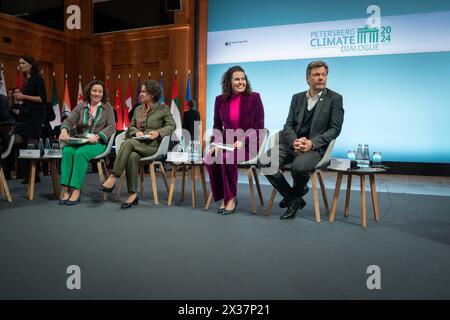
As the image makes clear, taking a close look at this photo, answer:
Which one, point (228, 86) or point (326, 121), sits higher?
point (228, 86)

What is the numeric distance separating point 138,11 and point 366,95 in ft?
17.2

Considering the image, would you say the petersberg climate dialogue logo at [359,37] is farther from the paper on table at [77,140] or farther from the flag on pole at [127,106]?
the paper on table at [77,140]

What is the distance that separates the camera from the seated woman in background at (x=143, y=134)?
3580 millimetres

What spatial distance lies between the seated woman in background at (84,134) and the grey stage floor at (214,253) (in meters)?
0.25

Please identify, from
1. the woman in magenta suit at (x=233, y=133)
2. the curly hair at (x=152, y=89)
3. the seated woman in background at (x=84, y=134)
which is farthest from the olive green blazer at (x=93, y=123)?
the woman in magenta suit at (x=233, y=133)

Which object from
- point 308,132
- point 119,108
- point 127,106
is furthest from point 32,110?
point 119,108

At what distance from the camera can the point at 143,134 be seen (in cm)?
→ 382

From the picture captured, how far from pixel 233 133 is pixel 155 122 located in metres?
0.85

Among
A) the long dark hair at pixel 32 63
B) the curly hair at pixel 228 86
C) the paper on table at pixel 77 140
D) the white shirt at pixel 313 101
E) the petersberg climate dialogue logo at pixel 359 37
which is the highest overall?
the petersberg climate dialogue logo at pixel 359 37

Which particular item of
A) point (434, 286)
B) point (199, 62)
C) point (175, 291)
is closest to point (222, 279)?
point (175, 291)

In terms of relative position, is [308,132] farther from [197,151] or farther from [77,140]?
[77,140]

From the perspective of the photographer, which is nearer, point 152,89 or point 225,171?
point 225,171
